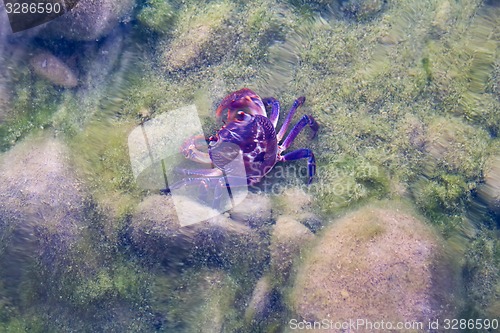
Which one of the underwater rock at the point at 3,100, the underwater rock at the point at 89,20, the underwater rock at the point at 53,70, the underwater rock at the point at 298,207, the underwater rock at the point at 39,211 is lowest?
the underwater rock at the point at 39,211

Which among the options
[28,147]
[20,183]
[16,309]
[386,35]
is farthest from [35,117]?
[386,35]

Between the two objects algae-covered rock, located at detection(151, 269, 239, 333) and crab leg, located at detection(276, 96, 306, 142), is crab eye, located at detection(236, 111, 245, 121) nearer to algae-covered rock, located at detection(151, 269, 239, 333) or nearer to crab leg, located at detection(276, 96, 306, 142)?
crab leg, located at detection(276, 96, 306, 142)

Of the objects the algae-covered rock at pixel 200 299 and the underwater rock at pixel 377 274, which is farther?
the algae-covered rock at pixel 200 299

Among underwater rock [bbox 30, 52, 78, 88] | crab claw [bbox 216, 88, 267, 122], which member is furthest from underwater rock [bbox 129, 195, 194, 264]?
underwater rock [bbox 30, 52, 78, 88]

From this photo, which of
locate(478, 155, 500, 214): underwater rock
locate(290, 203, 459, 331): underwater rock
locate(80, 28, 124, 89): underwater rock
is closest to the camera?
locate(290, 203, 459, 331): underwater rock

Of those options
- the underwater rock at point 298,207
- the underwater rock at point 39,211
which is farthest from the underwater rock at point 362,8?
the underwater rock at point 39,211

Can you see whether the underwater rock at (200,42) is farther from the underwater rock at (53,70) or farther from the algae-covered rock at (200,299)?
the algae-covered rock at (200,299)
